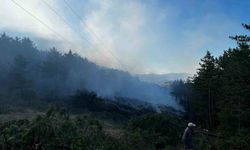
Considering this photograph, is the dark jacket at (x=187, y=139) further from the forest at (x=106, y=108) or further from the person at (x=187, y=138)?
the forest at (x=106, y=108)

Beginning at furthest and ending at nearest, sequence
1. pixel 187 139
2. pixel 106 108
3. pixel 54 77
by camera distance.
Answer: pixel 54 77
pixel 106 108
pixel 187 139

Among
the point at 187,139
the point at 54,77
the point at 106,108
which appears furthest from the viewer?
the point at 54,77

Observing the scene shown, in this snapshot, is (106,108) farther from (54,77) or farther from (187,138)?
(187,138)

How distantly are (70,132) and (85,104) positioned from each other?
39022mm

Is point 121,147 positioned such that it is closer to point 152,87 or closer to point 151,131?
point 151,131

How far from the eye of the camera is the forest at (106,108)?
17.0 meters

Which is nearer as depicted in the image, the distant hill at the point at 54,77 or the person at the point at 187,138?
the person at the point at 187,138

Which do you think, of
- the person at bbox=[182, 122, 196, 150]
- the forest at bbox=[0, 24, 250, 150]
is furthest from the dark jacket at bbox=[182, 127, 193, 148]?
the forest at bbox=[0, 24, 250, 150]

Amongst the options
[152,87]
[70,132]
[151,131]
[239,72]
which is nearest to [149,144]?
[151,131]

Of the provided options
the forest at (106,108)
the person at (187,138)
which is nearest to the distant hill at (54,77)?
the forest at (106,108)

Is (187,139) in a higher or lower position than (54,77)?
lower

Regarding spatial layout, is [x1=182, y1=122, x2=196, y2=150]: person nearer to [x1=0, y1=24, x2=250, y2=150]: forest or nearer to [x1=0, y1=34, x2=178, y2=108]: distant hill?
[x1=0, y1=24, x2=250, y2=150]: forest

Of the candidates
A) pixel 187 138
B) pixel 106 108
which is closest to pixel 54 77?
pixel 106 108

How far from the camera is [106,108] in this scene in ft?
184
